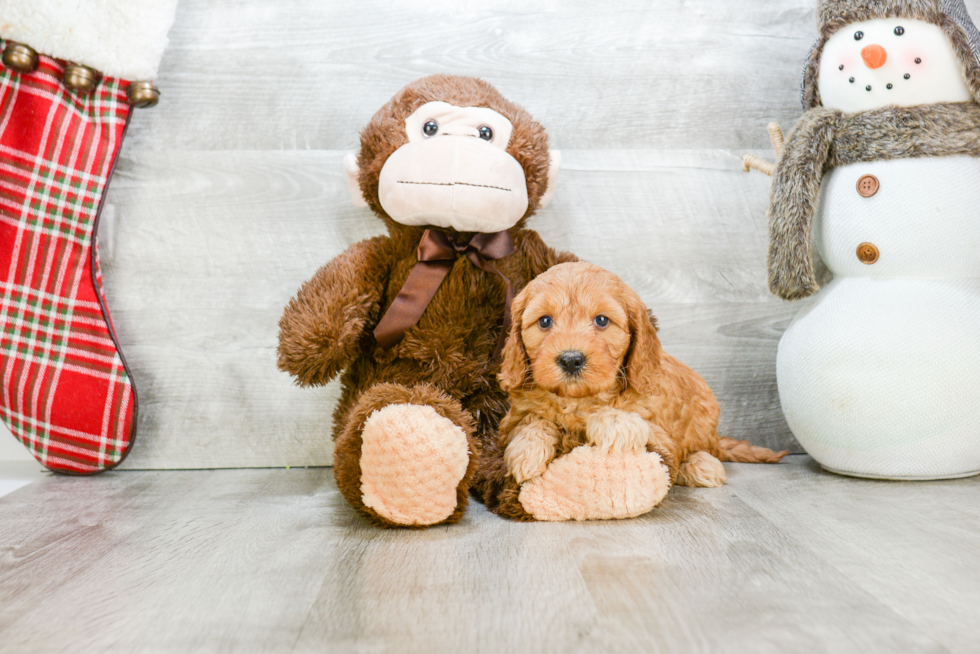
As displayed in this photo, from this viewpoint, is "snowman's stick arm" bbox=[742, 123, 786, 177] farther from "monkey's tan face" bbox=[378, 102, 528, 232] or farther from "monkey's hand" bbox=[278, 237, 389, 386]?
"monkey's hand" bbox=[278, 237, 389, 386]

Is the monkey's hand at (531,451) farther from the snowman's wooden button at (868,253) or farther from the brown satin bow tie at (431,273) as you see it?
the snowman's wooden button at (868,253)

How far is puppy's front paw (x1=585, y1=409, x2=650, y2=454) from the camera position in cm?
91

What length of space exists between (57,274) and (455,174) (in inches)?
27.7

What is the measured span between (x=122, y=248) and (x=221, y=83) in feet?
1.12

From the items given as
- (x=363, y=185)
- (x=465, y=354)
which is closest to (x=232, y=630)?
(x=465, y=354)

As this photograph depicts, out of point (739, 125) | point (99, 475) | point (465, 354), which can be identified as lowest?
point (99, 475)

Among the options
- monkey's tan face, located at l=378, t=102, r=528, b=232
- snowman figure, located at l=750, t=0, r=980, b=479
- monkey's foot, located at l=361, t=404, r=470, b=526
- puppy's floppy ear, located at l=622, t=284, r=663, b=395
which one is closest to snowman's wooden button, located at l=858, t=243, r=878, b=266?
snowman figure, located at l=750, t=0, r=980, b=479

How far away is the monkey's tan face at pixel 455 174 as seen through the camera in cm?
100

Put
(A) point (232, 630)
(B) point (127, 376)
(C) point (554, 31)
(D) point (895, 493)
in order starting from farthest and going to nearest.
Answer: (C) point (554, 31)
(B) point (127, 376)
(D) point (895, 493)
(A) point (232, 630)

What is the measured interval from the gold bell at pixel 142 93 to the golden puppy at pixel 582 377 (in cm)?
74

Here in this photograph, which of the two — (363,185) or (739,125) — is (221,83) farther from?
(739,125)

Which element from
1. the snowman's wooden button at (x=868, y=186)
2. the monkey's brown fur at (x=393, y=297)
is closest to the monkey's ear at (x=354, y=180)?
the monkey's brown fur at (x=393, y=297)

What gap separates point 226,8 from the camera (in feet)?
4.20

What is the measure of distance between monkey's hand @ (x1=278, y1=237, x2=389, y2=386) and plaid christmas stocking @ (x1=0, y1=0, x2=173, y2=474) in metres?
0.37
